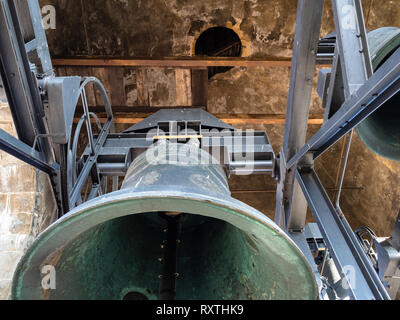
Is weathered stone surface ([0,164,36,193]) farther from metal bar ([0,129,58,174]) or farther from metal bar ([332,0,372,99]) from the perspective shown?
metal bar ([332,0,372,99])

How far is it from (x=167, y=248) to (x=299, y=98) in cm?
147

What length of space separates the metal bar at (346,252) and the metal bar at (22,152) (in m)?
1.79

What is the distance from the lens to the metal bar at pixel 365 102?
1261 mm

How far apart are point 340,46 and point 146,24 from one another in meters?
5.13

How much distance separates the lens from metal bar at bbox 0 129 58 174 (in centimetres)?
189

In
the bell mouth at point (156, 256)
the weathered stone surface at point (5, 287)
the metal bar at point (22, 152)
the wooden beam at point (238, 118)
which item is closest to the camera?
the bell mouth at point (156, 256)

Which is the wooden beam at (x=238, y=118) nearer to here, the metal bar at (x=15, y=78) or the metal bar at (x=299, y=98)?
the metal bar at (x=299, y=98)

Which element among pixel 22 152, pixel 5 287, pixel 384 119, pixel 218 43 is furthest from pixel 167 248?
pixel 218 43

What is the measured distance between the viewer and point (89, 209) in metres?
1.11

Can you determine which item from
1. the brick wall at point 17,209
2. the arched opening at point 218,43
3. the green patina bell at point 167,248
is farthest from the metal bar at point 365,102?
the arched opening at point 218,43

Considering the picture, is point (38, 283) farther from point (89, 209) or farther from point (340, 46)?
point (340, 46)

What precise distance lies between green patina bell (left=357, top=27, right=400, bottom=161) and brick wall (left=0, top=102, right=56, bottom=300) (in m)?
2.48

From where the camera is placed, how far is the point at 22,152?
204 centimetres

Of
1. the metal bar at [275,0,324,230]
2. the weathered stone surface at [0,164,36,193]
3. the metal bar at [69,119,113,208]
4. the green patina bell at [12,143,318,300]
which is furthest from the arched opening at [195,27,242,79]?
the green patina bell at [12,143,318,300]
